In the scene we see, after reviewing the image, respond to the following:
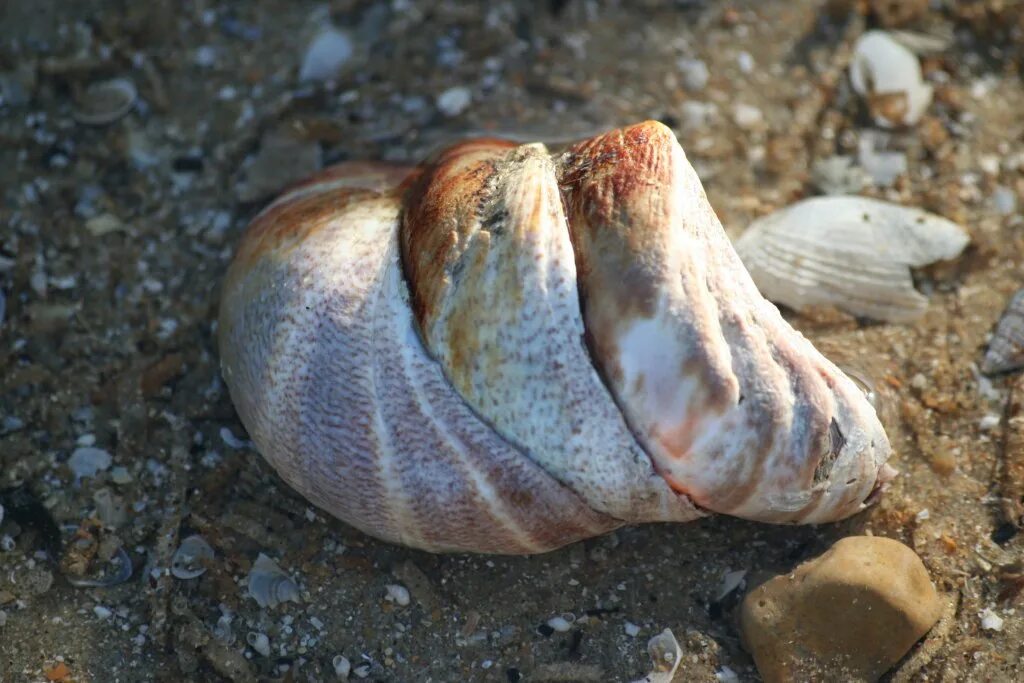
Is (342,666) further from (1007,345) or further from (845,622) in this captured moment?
(1007,345)

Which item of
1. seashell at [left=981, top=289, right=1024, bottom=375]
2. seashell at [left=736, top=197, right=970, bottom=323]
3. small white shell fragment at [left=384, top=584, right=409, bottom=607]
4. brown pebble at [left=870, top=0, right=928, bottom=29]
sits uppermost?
brown pebble at [left=870, top=0, right=928, bottom=29]

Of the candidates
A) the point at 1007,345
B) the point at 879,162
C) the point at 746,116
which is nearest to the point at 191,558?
the point at 746,116

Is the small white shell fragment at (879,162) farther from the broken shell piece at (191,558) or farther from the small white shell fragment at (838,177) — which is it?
the broken shell piece at (191,558)

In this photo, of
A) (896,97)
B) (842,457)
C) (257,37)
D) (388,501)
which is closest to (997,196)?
(896,97)

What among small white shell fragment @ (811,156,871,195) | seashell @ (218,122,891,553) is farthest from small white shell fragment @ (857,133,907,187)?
seashell @ (218,122,891,553)

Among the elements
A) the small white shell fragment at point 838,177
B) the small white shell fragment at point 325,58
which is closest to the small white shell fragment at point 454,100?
the small white shell fragment at point 325,58

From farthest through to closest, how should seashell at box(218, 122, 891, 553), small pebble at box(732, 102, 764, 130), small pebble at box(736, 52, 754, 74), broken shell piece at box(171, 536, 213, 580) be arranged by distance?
small pebble at box(736, 52, 754, 74) → small pebble at box(732, 102, 764, 130) → broken shell piece at box(171, 536, 213, 580) → seashell at box(218, 122, 891, 553)

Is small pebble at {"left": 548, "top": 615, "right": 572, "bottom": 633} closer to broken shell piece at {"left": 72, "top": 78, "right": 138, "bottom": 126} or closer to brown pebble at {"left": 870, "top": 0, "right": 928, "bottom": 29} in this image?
broken shell piece at {"left": 72, "top": 78, "right": 138, "bottom": 126}
